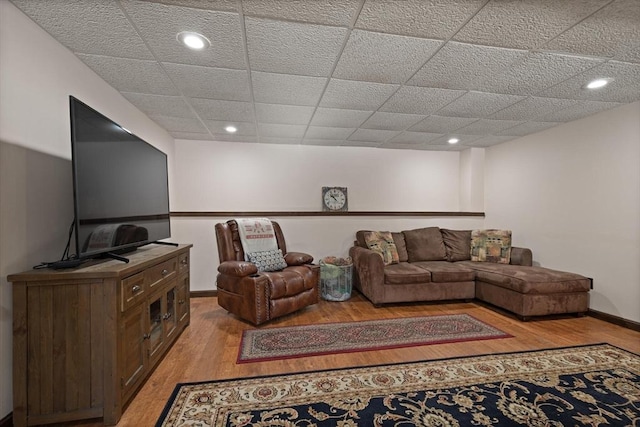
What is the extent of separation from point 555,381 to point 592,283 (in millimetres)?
1880

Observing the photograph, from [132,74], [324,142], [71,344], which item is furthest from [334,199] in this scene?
[71,344]

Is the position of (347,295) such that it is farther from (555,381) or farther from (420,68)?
(420,68)

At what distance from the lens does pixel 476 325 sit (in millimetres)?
2752

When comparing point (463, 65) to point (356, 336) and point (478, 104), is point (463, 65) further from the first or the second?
point (356, 336)

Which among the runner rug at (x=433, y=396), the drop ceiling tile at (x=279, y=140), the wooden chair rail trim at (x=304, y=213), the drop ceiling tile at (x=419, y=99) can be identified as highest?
the drop ceiling tile at (x=419, y=99)

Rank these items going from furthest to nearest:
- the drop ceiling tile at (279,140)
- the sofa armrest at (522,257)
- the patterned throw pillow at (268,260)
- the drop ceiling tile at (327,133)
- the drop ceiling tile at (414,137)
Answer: the drop ceiling tile at (279,140)
the drop ceiling tile at (414,137)
the sofa armrest at (522,257)
the drop ceiling tile at (327,133)
the patterned throw pillow at (268,260)

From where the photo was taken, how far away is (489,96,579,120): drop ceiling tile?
2.63 meters

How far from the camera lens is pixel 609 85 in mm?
2297

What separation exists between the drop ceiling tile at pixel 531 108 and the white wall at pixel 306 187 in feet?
4.93

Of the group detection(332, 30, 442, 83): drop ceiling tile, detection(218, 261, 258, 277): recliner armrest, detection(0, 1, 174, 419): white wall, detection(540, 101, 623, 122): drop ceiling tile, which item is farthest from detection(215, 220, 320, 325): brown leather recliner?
detection(540, 101, 623, 122): drop ceiling tile

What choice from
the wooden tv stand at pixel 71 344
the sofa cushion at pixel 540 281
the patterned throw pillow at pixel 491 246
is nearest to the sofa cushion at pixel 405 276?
the sofa cushion at pixel 540 281

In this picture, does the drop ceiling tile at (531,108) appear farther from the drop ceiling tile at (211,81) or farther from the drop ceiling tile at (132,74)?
the drop ceiling tile at (132,74)

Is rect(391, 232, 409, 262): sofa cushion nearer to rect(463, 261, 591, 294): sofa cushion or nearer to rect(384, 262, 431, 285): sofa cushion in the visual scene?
rect(384, 262, 431, 285): sofa cushion

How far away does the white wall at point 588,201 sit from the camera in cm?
271
